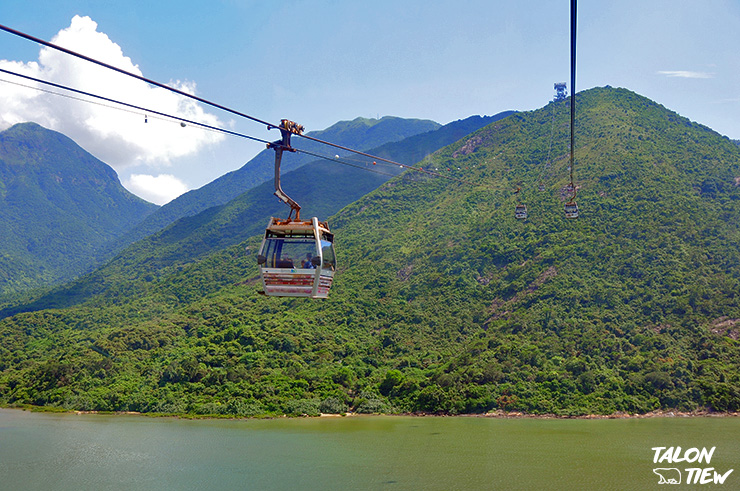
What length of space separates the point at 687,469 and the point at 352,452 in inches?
786

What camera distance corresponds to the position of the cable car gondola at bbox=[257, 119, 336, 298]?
16828 millimetres

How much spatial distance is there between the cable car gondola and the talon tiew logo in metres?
25.7

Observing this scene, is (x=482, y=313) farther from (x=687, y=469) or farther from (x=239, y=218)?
(x=239, y=218)

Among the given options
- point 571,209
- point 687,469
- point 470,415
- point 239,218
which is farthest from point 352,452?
point 239,218

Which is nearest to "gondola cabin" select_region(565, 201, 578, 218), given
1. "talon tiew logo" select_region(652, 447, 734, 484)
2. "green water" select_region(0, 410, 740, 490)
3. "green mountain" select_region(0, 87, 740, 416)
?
"green water" select_region(0, 410, 740, 490)

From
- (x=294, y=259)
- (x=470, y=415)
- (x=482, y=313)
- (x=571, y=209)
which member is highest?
(x=571, y=209)

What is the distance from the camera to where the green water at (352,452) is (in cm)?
3381

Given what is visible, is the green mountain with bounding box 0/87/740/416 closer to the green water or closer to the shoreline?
the shoreline

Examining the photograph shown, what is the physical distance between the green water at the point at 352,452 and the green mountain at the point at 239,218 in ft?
212

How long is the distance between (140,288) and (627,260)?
74398 mm

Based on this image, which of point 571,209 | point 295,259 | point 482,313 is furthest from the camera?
point 482,313

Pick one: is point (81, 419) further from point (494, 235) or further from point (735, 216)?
point (735, 216)

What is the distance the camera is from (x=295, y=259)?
17.2 m

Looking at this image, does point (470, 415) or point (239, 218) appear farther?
point (239, 218)
